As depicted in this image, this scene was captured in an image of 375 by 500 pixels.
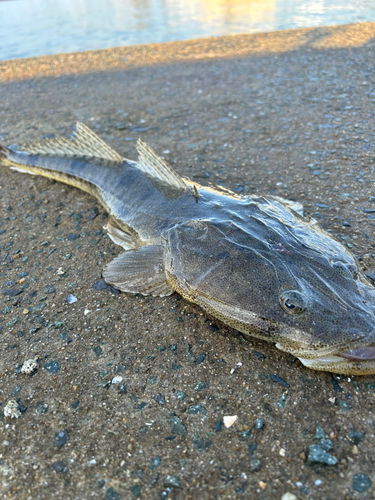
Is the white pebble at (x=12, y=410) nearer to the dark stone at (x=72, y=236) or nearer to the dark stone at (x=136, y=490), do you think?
the dark stone at (x=136, y=490)

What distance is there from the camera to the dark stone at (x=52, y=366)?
2520mm

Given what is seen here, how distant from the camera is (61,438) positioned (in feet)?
7.00

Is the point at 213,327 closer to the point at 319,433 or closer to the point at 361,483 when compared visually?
the point at 319,433

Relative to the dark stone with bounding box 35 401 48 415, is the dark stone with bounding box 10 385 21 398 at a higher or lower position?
lower

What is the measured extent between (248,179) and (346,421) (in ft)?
9.17

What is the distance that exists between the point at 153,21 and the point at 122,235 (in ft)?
38.7

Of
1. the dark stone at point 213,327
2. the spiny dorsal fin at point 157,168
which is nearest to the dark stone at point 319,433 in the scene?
the dark stone at point 213,327

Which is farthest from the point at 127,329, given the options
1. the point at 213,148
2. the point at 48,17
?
the point at 48,17

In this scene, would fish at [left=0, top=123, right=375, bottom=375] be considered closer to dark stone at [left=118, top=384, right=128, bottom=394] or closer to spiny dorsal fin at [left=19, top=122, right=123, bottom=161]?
spiny dorsal fin at [left=19, top=122, right=123, bottom=161]

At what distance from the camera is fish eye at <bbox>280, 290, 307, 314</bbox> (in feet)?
7.21

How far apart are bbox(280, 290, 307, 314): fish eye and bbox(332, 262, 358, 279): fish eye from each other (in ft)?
1.01

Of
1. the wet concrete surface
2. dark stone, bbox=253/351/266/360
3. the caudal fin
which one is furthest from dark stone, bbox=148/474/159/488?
the caudal fin

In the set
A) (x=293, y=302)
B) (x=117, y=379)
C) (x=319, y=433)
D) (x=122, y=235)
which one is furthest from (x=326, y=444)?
(x=122, y=235)

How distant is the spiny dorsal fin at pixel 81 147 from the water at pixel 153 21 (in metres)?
6.73
